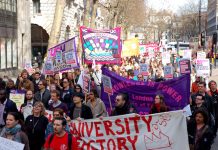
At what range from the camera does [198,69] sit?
14.9 meters

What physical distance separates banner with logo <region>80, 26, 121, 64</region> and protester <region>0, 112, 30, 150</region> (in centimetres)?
951

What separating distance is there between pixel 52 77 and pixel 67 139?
302 inches

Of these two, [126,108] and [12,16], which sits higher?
[12,16]

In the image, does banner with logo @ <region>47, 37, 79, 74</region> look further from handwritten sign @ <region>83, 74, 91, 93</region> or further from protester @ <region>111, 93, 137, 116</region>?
protester @ <region>111, 93, 137, 116</region>

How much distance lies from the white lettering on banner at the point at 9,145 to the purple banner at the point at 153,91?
4744 mm

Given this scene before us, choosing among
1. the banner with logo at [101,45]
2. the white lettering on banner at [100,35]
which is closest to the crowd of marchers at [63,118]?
the banner with logo at [101,45]

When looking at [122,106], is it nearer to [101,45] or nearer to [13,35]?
[101,45]

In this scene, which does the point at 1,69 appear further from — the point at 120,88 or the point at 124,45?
the point at 120,88

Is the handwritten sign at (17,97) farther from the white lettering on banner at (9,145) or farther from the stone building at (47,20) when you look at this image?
the stone building at (47,20)

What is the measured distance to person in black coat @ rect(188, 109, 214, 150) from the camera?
21.0 feet

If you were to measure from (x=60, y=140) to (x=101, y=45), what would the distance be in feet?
33.5

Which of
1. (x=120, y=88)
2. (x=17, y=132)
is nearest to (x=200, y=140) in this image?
(x=17, y=132)

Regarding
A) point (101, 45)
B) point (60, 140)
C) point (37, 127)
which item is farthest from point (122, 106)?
point (101, 45)

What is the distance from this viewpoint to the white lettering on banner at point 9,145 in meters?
5.71
